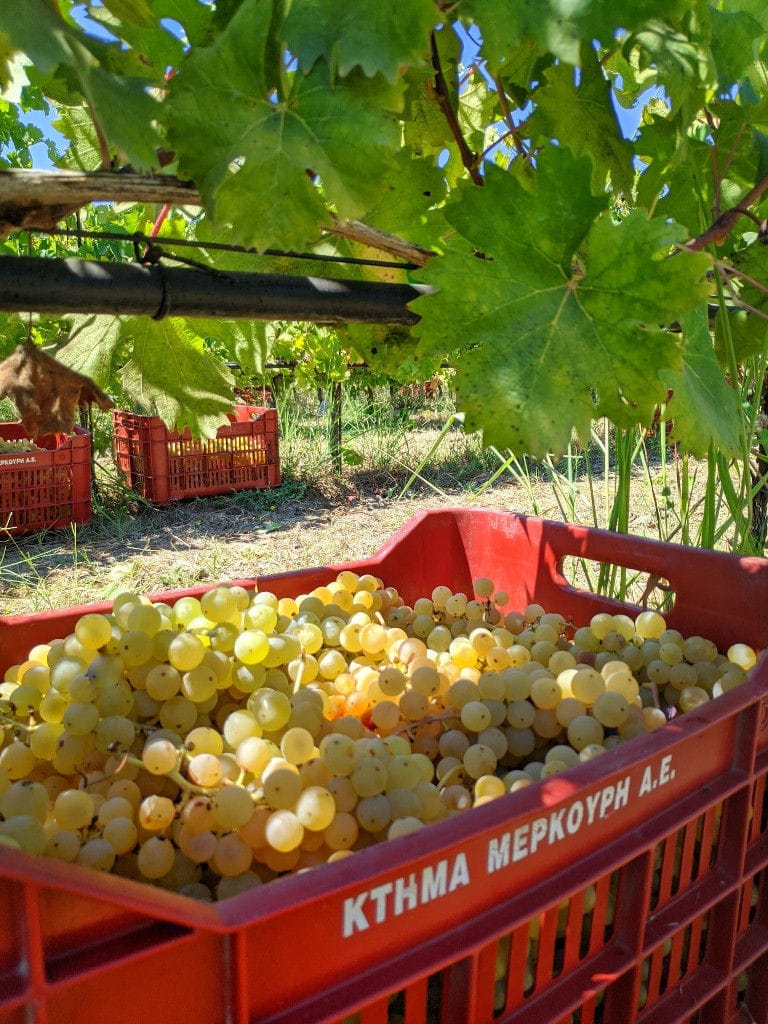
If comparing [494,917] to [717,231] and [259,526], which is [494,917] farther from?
[259,526]

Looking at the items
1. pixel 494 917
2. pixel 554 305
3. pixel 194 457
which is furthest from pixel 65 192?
pixel 194 457

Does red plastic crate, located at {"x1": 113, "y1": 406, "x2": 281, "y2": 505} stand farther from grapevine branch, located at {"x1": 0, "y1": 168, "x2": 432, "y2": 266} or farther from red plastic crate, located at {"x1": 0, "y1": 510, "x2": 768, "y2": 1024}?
grapevine branch, located at {"x1": 0, "y1": 168, "x2": 432, "y2": 266}

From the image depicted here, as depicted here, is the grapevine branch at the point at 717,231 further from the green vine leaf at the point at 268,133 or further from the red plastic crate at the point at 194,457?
the red plastic crate at the point at 194,457

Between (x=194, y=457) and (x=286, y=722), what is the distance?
3.15 metres

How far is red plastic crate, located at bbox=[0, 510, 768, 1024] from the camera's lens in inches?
15.5

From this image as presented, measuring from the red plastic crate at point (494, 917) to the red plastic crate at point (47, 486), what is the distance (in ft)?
7.91

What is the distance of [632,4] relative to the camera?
70cm

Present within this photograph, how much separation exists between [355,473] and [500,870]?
405cm

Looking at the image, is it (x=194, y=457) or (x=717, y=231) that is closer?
(x=717, y=231)

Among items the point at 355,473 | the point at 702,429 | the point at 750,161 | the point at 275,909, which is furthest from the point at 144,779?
the point at 355,473

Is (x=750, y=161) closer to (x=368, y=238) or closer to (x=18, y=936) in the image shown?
(x=368, y=238)

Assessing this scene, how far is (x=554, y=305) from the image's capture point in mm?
767

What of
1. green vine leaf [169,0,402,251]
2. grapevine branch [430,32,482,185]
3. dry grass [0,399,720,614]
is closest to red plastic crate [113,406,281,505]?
dry grass [0,399,720,614]

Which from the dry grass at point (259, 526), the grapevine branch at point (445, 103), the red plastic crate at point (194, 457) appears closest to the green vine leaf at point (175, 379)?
the grapevine branch at point (445, 103)
